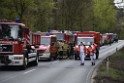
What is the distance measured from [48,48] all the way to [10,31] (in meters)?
11.3

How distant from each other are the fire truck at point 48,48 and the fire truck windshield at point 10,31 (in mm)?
10626

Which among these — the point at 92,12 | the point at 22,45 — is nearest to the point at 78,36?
the point at 22,45

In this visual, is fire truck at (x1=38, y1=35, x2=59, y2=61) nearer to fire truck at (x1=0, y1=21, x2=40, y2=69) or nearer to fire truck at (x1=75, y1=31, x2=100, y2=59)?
fire truck at (x1=75, y1=31, x2=100, y2=59)

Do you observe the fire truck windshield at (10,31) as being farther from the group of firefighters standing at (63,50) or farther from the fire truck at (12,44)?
the group of firefighters standing at (63,50)

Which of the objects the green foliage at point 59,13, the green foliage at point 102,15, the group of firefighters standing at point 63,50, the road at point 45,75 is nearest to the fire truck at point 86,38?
the group of firefighters standing at point 63,50

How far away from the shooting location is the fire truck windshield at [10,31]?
25.9 metres

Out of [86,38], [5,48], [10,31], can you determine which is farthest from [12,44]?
[86,38]

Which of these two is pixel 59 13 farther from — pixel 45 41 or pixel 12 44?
pixel 12 44

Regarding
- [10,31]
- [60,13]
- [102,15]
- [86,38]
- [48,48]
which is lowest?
[48,48]

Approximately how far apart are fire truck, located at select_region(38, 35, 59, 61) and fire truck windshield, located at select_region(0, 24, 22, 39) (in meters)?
10.6

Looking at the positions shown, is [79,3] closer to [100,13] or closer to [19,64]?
[100,13]

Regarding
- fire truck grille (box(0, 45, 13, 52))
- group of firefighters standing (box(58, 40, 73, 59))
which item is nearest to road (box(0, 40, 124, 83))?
fire truck grille (box(0, 45, 13, 52))

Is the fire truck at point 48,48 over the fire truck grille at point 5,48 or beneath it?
beneath

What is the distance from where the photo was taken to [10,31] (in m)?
26.0
